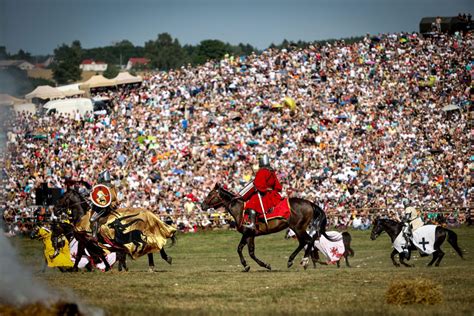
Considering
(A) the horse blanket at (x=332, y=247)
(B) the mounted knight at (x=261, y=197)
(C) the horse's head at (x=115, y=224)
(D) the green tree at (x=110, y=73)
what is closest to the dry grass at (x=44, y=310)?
(C) the horse's head at (x=115, y=224)

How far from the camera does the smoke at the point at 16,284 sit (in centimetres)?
1524

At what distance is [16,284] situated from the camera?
16.0 m

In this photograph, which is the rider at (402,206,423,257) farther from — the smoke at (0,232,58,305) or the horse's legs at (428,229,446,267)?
the smoke at (0,232,58,305)

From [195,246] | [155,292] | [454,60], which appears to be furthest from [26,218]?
[454,60]

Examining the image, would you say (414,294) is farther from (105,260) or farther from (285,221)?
(105,260)

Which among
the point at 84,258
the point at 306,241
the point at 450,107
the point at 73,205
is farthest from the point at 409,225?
the point at 450,107

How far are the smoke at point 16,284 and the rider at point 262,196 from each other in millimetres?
10428

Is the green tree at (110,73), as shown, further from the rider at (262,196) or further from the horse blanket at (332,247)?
the rider at (262,196)

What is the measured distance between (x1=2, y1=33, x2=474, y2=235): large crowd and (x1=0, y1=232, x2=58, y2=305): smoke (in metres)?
27.6

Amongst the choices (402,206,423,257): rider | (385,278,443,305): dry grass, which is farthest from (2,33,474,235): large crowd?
(385,278,443,305): dry grass

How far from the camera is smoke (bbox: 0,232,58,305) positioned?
50.0 feet

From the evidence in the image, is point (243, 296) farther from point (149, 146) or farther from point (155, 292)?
point (149, 146)

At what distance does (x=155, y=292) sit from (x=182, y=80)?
4132 centimetres

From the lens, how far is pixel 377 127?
175ft
